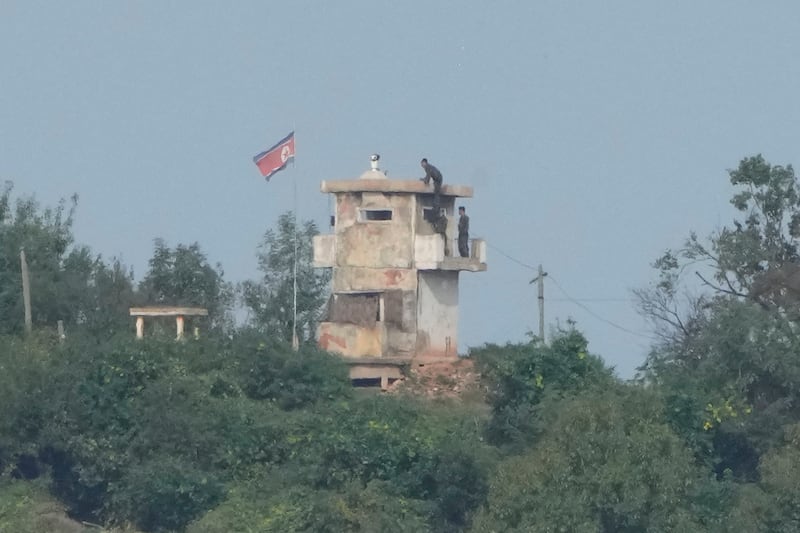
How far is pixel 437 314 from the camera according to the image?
35.8 m

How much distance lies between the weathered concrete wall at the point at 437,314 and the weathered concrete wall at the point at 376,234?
24.7 inches

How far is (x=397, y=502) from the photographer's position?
2770 centimetres

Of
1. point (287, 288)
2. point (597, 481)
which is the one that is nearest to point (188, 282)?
point (287, 288)

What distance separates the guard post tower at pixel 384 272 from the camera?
35.0 meters

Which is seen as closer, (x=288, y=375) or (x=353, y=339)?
(x=288, y=375)

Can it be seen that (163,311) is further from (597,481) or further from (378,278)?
(597,481)

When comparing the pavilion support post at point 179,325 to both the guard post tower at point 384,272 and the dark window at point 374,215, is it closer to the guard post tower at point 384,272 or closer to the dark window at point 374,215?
the guard post tower at point 384,272

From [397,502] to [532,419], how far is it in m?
2.76

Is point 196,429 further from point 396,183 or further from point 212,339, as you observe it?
point 396,183

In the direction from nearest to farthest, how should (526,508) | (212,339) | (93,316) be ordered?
(526,508), (212,339), (93,316)

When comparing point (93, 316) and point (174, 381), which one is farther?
point (93, 316)

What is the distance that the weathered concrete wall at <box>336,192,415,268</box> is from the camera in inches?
1382

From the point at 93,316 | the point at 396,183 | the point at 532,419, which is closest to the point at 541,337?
the point at 532,419

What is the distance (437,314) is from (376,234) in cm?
189
